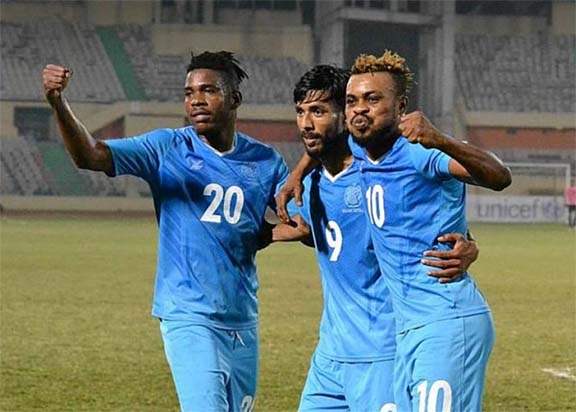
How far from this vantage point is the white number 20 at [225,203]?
5449mm

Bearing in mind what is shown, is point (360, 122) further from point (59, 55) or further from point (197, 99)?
point (59, 55)

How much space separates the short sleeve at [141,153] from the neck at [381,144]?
115 cm

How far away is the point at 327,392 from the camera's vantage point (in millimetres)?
5094

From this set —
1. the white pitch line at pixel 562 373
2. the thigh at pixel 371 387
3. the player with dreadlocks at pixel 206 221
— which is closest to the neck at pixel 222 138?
the player with dreadlocks at pixel 206 221

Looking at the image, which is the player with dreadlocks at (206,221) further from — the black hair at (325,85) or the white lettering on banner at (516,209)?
the white lettering on banner at (516,209)

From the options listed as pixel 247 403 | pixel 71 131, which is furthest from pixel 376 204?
pixel 71 131

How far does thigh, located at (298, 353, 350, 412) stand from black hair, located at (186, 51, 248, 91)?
1.39 meters

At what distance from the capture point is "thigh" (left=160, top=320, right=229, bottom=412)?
509 centimetres

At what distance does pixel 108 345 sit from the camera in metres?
11.6

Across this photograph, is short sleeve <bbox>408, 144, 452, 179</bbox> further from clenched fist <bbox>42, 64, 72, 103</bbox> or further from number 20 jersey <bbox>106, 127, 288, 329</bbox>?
clenched fist <bbox>42, 64, 72, 103</bbox>

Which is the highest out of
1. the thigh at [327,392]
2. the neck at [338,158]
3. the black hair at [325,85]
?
the black hair at [325,85]

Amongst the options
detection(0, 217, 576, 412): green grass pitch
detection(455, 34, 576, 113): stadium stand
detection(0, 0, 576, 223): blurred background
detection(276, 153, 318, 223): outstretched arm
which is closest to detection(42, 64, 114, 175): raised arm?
detection(276, 153, 318, 223): outstretched arm

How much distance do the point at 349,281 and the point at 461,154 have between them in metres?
1.01

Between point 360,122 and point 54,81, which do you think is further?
point 54,81
